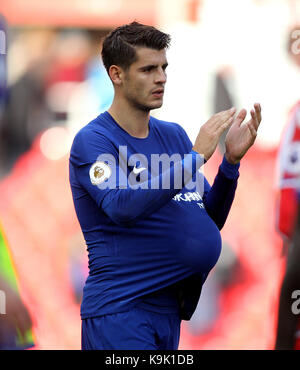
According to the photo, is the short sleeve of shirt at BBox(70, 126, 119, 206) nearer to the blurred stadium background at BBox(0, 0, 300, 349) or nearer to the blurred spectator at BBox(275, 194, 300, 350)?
the blurred stadium background at BBox(0, 0, 300, 349)

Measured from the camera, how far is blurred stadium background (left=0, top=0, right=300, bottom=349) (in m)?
3.44

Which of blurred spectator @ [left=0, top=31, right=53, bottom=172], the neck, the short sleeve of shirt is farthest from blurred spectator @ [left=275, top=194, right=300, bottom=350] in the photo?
the short sleeve of shirt

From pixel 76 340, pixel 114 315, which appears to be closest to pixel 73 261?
pixel 76 340

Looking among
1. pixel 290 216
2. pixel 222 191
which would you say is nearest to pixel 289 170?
pixel 290 216

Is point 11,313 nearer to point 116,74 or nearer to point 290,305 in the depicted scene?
point 290,305

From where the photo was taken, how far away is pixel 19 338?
3.19 m

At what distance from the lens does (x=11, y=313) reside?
10.4ft

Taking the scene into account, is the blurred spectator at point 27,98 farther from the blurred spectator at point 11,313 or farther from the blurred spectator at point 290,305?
the blurred spectator at point 290,305

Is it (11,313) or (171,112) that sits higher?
(171,112)

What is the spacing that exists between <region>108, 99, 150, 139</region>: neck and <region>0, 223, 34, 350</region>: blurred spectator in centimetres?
131

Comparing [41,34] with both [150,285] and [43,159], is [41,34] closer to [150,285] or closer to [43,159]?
[43,159]

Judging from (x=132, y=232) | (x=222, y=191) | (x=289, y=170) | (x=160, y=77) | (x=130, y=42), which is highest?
(x=130, y=42)

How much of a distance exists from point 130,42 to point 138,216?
551mm
